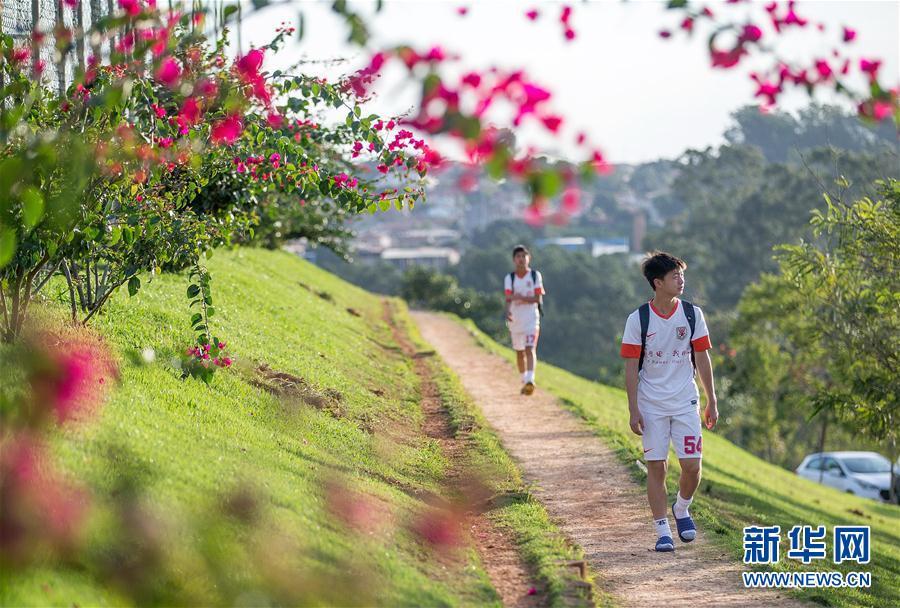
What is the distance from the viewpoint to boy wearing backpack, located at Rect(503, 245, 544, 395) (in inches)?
555

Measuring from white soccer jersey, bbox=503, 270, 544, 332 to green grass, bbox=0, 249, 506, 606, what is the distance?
2.71 meters

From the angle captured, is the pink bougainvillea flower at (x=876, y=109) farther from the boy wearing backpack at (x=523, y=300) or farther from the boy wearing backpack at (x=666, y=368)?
the boy wearing backpack at (x=523, y=300)

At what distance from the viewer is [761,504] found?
1506 centimetres

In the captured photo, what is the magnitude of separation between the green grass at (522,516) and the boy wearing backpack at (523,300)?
1170mm

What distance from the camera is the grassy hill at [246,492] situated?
5535 millimetres

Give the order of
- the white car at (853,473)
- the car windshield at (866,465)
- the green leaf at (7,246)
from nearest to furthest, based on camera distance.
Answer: the green leaf at (7,246) → the white car at (853,473) → the car windshield at (866,465)

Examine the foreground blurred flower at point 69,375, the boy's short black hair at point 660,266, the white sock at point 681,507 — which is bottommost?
the white sock at point 681,507

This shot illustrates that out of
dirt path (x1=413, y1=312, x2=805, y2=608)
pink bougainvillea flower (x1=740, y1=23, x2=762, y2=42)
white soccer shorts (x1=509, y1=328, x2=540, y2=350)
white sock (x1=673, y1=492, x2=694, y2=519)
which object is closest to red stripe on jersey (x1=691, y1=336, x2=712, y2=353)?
white sock (x1=673, y1=492, x2=694, y2=519)

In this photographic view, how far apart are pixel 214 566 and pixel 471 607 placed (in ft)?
4.81

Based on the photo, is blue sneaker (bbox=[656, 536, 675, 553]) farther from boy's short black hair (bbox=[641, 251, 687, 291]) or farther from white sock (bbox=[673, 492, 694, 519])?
boy's short black hair (bbox=[641, 251, 687, 291])

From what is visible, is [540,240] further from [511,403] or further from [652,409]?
[652,409]

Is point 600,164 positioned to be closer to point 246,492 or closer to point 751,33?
point 751,33

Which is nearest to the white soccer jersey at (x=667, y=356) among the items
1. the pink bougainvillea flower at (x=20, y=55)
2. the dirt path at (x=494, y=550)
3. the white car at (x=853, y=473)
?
the dirt path at (x=494, y=550)

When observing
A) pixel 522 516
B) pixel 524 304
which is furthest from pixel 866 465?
pixel 522 516
